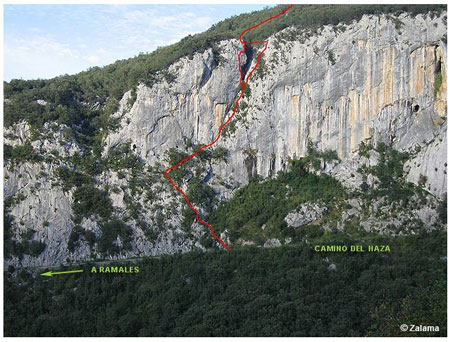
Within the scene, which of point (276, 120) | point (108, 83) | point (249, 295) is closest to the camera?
point (249, 295)

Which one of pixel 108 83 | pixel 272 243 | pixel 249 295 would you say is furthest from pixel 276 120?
pixel 249 295

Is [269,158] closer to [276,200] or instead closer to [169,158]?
[276,200]

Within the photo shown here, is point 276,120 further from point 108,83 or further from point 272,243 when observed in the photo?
point 108,83


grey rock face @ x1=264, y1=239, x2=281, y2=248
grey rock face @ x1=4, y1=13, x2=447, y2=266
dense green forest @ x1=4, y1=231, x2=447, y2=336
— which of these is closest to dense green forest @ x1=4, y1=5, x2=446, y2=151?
grey rock face @ x1=4, y1=13, x2=447, y2=266

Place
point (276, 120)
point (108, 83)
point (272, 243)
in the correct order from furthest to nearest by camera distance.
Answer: point (108, 83) < point (276, 120) < point (272, 243)

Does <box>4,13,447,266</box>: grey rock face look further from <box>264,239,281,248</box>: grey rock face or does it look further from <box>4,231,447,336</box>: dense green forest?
<box>4,231,447,336</box>: dense green forest

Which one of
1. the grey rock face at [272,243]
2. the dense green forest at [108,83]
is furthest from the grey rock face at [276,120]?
the dense green forest at [108,83]

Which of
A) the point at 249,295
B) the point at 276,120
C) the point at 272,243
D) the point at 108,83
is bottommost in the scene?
the point at 249,295

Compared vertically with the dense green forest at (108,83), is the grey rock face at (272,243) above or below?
below

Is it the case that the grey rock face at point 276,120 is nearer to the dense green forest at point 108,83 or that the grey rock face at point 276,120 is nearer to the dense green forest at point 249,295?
the dense green forest at point 108,83
